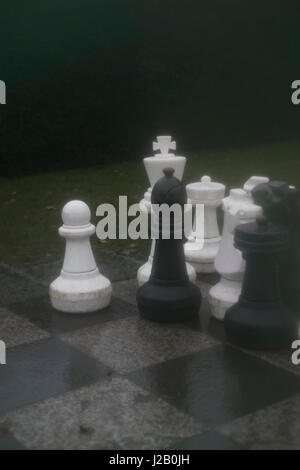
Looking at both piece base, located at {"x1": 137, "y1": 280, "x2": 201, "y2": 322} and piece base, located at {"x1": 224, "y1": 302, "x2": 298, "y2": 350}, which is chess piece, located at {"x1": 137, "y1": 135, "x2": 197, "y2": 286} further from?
piece base, located at {"x1": 224, "y1": 302, "x2": 298, "y2": 350}

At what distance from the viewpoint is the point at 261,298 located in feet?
11.3

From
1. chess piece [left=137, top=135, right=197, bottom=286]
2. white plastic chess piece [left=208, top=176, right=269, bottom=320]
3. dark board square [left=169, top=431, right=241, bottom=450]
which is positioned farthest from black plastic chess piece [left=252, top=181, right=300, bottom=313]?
dark board square [left=169, top=431, right=241, bottom=450]

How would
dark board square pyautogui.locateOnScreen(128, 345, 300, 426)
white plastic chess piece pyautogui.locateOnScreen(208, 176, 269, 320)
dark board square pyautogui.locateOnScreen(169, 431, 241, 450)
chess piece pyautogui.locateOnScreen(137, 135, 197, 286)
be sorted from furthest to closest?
1. chess piece pyautogui.locateOnScreen(137, 135, 197, 286)
2. white plastic chess piece pyautogui.locateOnScreen(208, 176, 269, 320)
3. dark board square pyautogui.locateOnScreen(128, 345, 300, 426)
4. dark board square pyautogui.locateOnScreen(169, 431, 241, 450)

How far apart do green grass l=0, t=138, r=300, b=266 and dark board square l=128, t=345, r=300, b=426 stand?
198 centimetres

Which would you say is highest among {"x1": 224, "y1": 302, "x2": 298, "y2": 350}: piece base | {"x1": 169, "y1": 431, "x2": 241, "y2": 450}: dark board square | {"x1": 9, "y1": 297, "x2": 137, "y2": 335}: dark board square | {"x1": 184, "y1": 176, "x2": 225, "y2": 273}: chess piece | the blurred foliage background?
the blurred foliage background

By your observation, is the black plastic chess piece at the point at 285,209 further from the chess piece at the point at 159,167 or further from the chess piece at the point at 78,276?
the chess piece at the point at 78,276

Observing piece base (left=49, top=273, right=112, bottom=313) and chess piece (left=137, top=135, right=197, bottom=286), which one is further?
chess piece (left=137, top=135, right=197, bottom=286)

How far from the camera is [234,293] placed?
149 inches

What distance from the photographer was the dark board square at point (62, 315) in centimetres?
382

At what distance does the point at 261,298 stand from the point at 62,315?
1132mm

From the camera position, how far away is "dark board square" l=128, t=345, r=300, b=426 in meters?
2.87

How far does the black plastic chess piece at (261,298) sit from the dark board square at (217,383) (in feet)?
0.37

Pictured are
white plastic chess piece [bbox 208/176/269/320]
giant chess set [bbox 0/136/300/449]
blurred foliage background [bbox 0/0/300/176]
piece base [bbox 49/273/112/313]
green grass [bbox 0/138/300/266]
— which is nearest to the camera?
giant chess set [bbox 0/136/300/449]

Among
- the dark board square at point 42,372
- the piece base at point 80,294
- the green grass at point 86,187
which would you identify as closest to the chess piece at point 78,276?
the piece base at point 80,294
